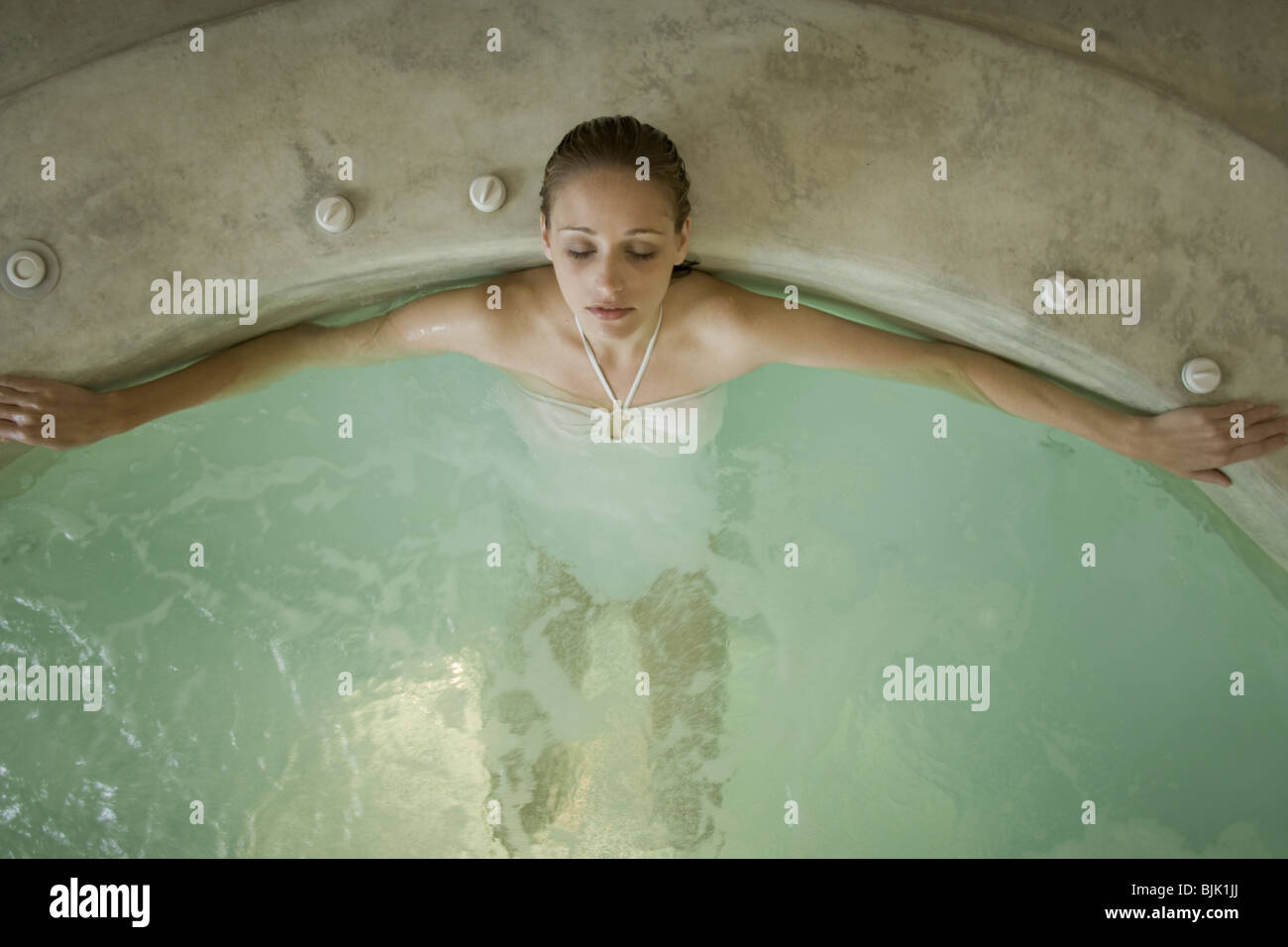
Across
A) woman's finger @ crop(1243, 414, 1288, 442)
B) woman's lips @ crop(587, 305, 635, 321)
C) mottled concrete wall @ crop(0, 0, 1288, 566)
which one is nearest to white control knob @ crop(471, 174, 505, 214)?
mottled concrete wall @ crop(0, 0, 1288, 566)

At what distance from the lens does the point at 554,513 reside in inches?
110

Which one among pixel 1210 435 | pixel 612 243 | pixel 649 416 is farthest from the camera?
pixel 649 416

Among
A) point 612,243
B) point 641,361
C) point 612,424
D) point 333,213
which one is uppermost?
point 333,213

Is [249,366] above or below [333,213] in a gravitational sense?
below

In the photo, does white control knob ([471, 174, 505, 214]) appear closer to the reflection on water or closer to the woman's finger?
the reflection on water

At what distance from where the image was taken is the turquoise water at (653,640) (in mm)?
2666

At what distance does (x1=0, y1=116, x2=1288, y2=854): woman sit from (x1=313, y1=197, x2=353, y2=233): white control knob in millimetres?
250

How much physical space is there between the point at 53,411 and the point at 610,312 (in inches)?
56.9

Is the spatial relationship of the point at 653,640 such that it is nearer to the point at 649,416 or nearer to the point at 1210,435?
the point at 649,416

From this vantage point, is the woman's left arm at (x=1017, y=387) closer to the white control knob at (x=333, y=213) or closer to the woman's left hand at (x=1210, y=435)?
Answer: the woman's left hand at (x=1210, y=435)

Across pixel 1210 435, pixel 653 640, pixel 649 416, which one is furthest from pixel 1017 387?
pixel 653 640

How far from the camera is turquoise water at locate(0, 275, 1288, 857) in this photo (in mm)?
2666

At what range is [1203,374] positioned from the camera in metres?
2.18
